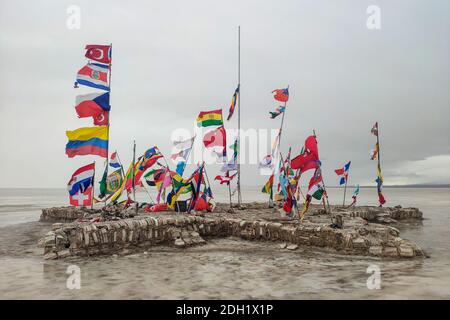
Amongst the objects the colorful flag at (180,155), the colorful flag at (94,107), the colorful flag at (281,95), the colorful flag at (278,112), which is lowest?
the colorful flag at (180,155)

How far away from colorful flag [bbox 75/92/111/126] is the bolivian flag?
721 centimetres

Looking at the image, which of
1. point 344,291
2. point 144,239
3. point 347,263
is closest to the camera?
point 344,291

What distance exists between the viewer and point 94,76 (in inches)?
628

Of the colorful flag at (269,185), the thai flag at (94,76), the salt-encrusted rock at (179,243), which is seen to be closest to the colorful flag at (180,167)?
the salt-encrusted rock at (179,243)

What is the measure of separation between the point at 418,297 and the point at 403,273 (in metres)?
2.30

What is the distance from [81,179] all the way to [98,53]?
251 inches

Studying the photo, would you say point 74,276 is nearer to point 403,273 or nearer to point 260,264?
point 260,264

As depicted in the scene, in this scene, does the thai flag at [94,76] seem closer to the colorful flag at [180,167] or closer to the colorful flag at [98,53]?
the colorful flag at [98,53]

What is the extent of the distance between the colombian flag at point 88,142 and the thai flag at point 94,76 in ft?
7.24

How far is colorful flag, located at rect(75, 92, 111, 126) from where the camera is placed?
15.4m

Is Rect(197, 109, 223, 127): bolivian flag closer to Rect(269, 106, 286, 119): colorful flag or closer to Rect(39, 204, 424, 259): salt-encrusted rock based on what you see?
Rect(269, 106, 286, 119): colorful flag

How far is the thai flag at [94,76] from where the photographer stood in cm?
1571
